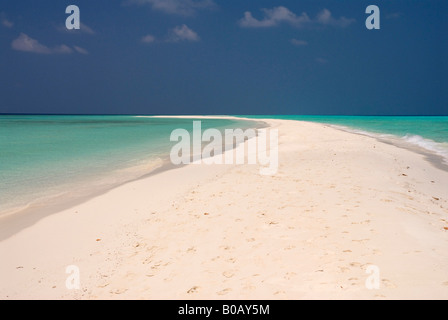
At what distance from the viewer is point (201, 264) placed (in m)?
4.16

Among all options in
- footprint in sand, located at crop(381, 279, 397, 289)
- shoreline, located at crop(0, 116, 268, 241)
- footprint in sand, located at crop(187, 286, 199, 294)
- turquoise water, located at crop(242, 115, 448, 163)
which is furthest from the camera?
turquoise water, located at crop(242, 115, 448, 163)

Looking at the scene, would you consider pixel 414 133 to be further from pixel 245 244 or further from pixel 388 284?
pixel 388 284

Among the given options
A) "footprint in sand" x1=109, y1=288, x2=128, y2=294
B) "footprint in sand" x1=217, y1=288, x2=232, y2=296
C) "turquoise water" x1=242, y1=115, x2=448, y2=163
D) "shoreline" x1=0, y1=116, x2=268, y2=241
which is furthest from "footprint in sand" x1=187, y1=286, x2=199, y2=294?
"turquoise water" x1=242, y1=115, x2=448, y2=163

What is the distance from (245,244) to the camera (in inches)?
182

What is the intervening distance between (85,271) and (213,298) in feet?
6.52

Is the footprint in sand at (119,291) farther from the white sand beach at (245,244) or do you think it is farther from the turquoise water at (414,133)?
the turquoise water at (414,133)

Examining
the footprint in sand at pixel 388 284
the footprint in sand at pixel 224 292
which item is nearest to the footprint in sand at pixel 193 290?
the footprint in sand at pixel 224 292

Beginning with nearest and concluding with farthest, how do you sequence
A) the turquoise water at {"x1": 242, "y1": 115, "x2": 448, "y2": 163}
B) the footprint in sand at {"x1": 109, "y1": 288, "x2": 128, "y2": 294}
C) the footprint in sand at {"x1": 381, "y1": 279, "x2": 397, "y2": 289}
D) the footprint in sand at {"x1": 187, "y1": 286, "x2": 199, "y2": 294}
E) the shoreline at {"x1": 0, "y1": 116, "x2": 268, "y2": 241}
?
the footprint in sand at {"x1": 381, "y1": 279, "x2": 397, "y2": 289} → the footprint in sand at {"x1": 187, "y1": 286, "x2": 199, "y2": 294} → the footprint in sand at {"x1": 109, "y1": 288, "x2": 128, "y2": 294} → the shoreline at {"x1": 0, "y1": 116, "x2": 268, "y2": 241} → the turquoise water at {"x1": 242, "y1": 115, "x2": 448, "y2": 163}

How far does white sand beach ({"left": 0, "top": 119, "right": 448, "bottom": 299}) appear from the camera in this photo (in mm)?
3521

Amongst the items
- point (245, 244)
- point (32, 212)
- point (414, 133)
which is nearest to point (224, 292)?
point (245, 244)

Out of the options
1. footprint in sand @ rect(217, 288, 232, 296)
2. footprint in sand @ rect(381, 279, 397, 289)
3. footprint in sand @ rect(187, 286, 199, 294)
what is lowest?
footprint in sand @ rect(187, 286, 199, 294)

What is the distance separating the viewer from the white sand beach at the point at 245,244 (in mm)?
3521

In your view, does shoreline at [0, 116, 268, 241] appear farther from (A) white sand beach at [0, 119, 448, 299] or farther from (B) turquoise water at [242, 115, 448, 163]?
(B) turquoise water at [242, 115, 448, 163]
